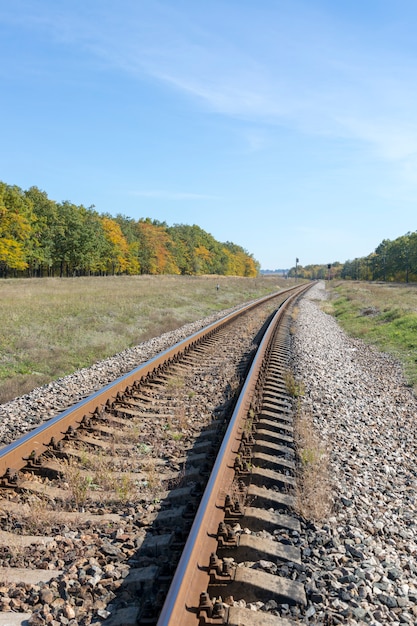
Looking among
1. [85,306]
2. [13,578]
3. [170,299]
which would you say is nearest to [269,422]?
[13,578]

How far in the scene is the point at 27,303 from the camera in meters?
20.6

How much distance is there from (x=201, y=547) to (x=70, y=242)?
66216mm

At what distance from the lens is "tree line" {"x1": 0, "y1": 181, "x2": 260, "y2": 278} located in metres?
54.2

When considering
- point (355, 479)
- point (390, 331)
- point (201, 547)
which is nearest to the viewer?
point (201, 547)

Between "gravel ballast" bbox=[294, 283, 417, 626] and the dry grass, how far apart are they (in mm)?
86

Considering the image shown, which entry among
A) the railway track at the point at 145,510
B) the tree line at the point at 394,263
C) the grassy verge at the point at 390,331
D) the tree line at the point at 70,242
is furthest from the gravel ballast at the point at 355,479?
the tree line at the point at 394,263

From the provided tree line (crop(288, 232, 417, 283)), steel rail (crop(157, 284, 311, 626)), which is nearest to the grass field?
steel rail (crop(157, 284, 311, 626))

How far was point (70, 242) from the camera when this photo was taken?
65375mm

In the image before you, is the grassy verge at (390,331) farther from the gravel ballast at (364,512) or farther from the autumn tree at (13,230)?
the autumn tree at (13,230)

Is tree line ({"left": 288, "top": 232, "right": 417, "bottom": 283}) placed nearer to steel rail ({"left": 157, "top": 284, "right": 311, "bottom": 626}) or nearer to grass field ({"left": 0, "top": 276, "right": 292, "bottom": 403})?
grass field ({"left": 0, "top": 276, "right": 292, "bottom": 403})

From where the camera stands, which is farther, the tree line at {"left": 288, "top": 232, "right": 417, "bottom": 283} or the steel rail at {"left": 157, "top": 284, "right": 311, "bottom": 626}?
the tree line at {"left": 288, "top": 232, "right": 417, "bottom": 283}

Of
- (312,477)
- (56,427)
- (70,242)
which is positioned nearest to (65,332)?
(56,427)

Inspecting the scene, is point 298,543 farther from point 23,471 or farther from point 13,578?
point 23,471

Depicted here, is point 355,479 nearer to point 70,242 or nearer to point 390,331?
point 390,331
